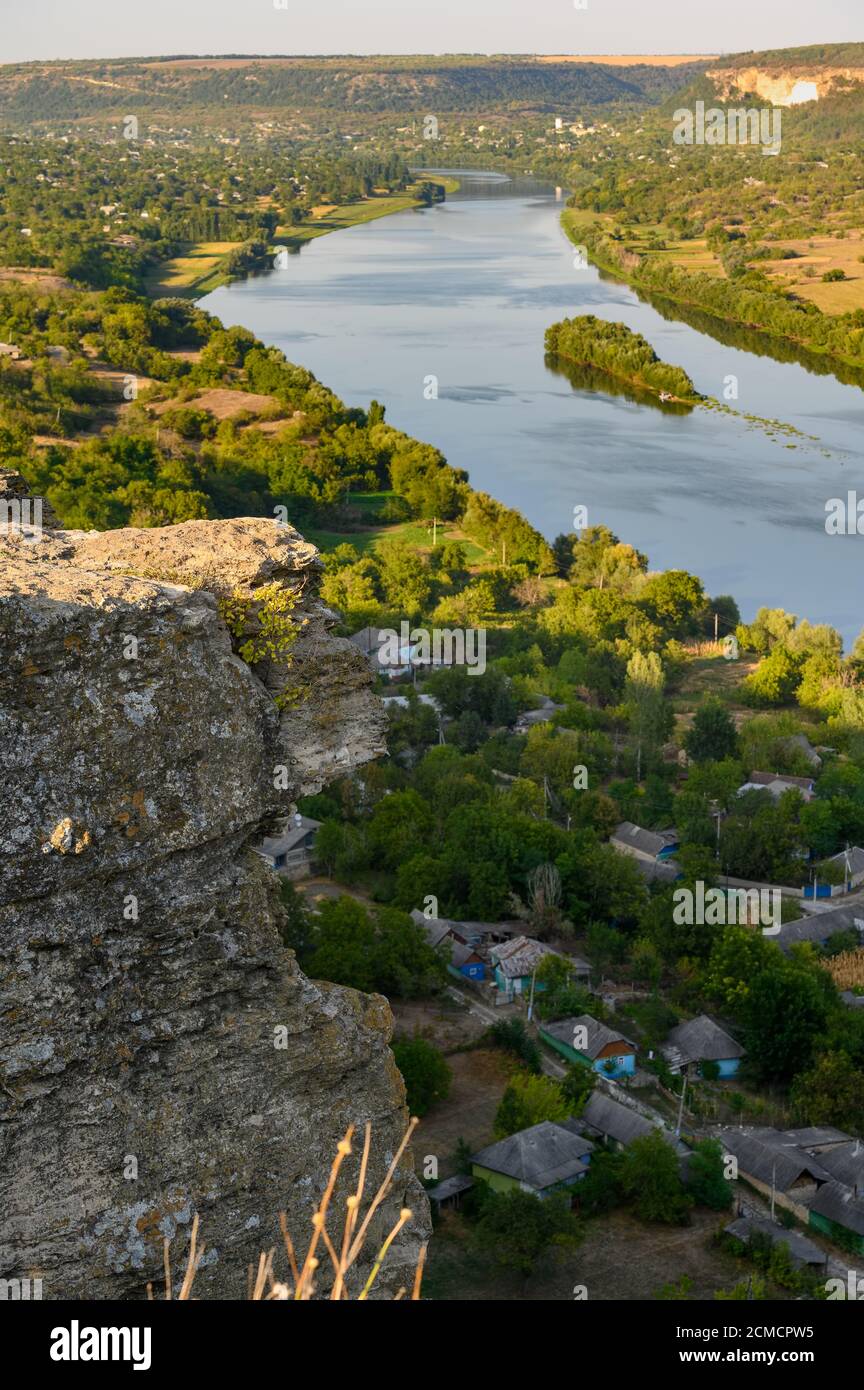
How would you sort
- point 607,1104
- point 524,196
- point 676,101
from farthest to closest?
point 676,101
point 524,196
point 607,1104

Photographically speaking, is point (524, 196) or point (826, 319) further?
point (524, 196)

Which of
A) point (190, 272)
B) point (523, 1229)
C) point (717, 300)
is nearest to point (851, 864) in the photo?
point (523, 1229)

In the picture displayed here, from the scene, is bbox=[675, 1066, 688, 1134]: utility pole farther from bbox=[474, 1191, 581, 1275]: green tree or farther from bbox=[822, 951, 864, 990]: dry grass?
bbox=[822, 951, 864, 990]: dry grass

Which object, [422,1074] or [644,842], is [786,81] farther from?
[422,1074]

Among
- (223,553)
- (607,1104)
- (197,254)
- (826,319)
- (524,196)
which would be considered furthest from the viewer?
(524,196)
